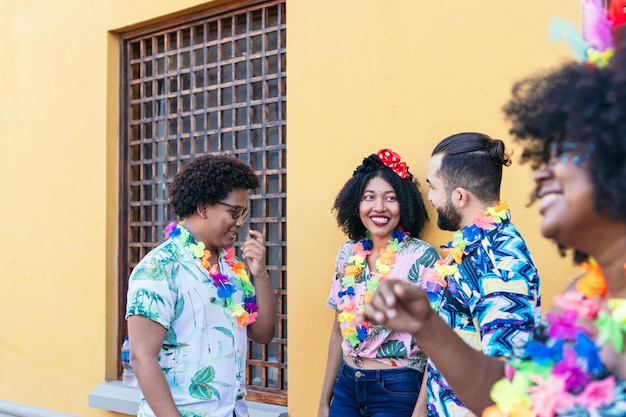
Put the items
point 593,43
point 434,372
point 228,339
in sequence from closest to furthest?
1. point 593,43
2. point 434,372
3. point 228,339

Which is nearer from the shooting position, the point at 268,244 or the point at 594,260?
the point at 594,260

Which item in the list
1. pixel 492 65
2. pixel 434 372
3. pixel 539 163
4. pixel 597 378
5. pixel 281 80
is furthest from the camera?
pixel 281 80

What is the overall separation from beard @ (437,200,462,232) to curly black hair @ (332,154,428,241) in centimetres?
58

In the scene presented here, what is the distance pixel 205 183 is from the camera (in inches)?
130

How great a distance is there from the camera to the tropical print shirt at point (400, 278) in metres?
3.37

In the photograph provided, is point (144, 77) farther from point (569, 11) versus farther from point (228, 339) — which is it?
point (569, 11)

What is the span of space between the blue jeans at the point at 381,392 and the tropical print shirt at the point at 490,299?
41cm

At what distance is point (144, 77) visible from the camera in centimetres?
541

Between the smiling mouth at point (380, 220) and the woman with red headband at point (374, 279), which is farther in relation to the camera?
the smiling mouth at point (380, 220)

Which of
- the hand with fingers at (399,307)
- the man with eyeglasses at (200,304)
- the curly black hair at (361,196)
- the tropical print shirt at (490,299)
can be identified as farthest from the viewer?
the curly black hair at (361,196)

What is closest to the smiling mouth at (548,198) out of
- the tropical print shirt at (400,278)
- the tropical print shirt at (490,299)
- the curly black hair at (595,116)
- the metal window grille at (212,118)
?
the curly black hair at (595,116)

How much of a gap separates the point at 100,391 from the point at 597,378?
14.3 feet

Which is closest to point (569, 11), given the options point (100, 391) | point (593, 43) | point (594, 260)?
point (593, 43)

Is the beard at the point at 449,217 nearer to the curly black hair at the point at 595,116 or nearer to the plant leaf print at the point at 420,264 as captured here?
the plant leaf print at the point at 420,264
